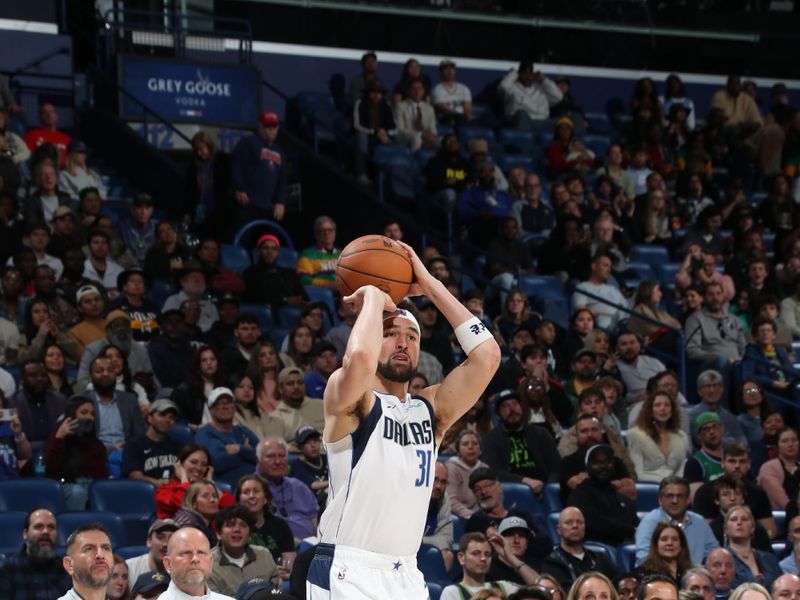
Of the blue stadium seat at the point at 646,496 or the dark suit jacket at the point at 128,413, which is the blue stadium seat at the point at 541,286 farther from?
the dark suit jacket at the point at 128,413

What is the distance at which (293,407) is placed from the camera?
1146cm

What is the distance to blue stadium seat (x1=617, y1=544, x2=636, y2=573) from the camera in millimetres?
10555

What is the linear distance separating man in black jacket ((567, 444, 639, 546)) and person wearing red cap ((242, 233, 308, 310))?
3576mm

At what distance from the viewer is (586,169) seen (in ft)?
56.7

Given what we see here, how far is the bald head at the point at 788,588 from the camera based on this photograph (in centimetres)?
905

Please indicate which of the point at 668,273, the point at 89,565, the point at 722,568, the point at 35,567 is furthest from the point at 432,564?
the point at 668,273

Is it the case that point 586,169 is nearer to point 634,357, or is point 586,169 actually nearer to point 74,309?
point 634,357

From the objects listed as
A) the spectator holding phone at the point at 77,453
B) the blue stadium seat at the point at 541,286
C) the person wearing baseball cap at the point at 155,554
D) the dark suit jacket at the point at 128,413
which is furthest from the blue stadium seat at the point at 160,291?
the person wearing baseball cap at the point at 155,554

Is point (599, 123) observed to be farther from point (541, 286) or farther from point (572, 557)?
point (572, 557)

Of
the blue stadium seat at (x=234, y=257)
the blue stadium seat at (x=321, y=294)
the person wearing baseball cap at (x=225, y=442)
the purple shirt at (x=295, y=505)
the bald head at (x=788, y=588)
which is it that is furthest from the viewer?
the blue stadium seat at (x=234, y=257)

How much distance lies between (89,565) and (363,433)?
8.07 feet

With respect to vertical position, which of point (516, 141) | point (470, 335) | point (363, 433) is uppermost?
point (516, 141)

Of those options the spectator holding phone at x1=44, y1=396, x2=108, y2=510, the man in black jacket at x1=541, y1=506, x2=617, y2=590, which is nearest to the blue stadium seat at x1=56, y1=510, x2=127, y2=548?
the spectator holding phone at x1=44, y1=396, x2=108, y2=510

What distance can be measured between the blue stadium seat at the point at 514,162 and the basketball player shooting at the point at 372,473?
37.5ft
